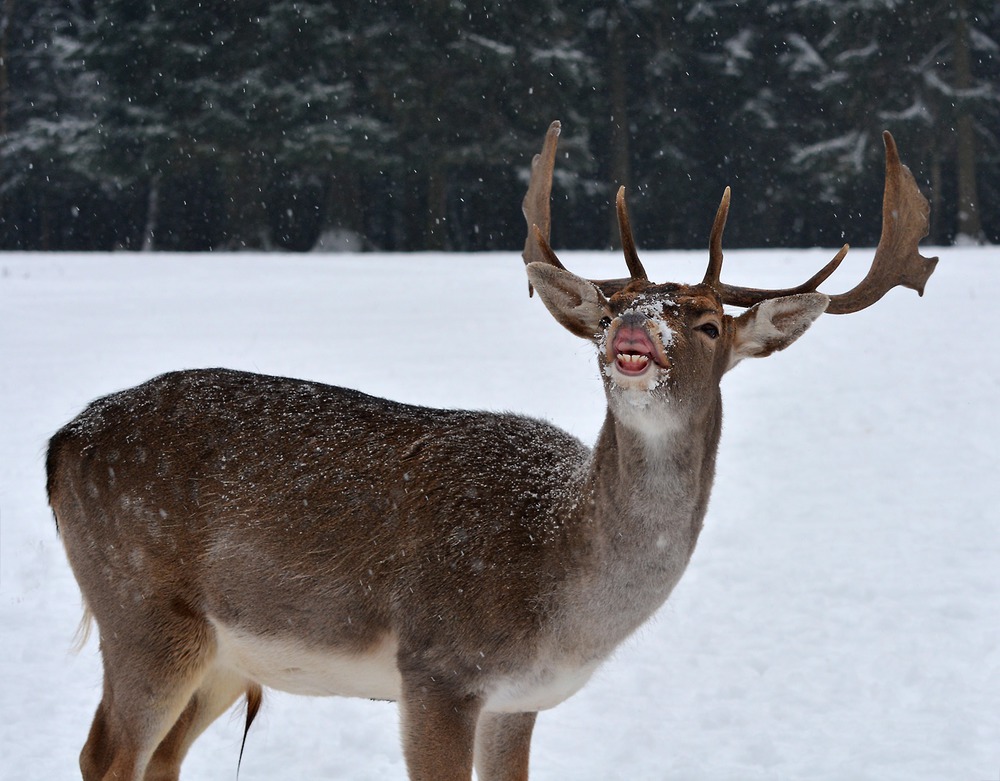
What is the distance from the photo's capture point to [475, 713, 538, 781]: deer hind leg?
15.2 ft

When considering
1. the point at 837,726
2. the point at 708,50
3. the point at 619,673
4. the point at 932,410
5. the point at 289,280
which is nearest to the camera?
the point at 837,726

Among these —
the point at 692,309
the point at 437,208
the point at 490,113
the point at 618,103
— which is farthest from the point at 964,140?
the point at 692,309

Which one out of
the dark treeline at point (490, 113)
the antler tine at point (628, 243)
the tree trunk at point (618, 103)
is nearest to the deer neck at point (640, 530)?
the antler tine at point (628, 243)

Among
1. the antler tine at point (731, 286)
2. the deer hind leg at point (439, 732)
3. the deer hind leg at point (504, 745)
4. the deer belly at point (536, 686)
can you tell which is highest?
the antler tine at point (731, 286)

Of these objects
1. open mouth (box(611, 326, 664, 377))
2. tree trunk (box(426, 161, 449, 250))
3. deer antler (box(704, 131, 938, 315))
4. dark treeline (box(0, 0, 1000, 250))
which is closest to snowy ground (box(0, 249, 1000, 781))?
open mouth (box(611, 326, 664, 377))

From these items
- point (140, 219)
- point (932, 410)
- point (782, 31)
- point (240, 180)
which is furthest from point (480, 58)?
point (932, 410)

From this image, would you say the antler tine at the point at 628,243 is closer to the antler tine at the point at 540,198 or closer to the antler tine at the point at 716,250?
the antler tine at the point at 716,250

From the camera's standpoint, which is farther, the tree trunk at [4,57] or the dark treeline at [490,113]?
the tree trunk at [4,57]

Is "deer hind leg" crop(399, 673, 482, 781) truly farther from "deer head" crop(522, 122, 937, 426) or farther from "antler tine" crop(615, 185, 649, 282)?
"antler tine" crop(615, 185, 649, 282)

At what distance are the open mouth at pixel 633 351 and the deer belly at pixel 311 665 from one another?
1.24m

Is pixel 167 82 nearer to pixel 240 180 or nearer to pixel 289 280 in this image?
pixel 240 180

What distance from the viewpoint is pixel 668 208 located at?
38.5 meters

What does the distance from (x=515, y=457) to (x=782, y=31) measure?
36.1 meters

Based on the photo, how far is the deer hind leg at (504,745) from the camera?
15.2 feet
